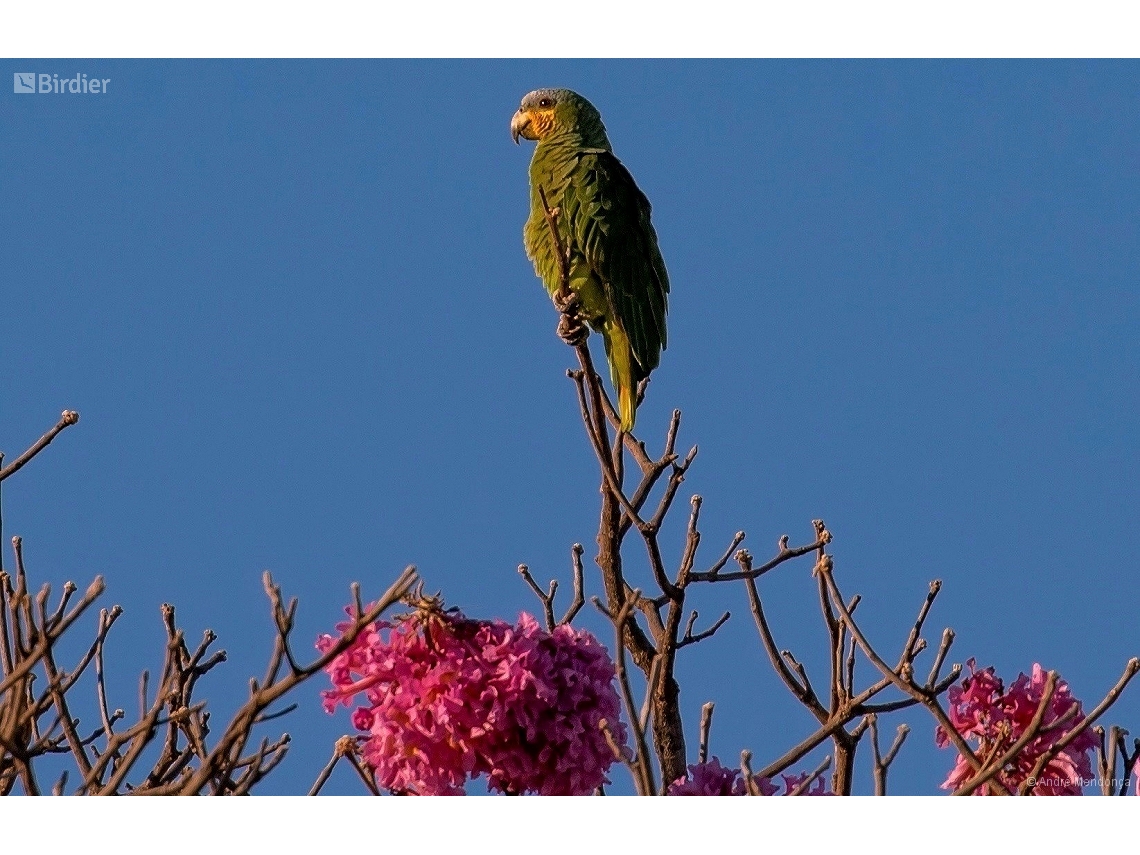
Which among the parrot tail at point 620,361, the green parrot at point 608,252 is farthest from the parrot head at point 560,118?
the parrot tail at point 620,361

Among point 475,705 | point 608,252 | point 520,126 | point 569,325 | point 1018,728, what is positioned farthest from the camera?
point 520,126

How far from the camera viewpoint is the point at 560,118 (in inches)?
306

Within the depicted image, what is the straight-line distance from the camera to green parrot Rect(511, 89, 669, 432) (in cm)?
642

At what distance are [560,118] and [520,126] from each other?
314mm

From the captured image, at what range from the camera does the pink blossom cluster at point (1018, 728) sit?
10.9 feet

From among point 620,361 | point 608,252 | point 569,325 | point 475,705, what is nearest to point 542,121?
point 608,252

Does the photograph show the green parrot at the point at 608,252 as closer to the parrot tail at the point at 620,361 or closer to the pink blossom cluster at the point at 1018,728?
the parrot tail at the point at 620,361

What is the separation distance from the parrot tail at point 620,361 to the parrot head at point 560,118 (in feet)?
5.01

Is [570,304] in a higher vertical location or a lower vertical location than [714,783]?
higher

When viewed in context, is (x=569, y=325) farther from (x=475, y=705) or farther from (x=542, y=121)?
(x=475, y=705)

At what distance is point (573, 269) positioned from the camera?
6594mm

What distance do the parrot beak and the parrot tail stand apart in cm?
192

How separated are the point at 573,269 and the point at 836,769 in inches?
144

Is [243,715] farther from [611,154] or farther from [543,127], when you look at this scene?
[543,127]
